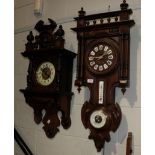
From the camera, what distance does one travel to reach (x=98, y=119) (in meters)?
1.49

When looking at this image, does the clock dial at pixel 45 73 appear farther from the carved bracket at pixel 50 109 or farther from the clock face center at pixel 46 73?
the carved bracket at pixel 50 109

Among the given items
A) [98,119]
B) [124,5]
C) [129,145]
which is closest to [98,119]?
[98,119]

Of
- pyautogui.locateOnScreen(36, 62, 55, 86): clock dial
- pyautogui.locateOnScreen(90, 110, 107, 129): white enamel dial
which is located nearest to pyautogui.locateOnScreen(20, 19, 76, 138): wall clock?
pyautogui.locateOnScreen(36, 62, 55, 86): clock dial

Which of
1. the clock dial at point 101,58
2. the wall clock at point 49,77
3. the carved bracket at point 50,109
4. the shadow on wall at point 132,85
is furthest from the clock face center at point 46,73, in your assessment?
the shadow on wall at point 132,85

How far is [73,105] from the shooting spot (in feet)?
5.49

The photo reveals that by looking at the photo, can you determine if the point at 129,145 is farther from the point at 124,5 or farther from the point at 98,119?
the point at 124,5

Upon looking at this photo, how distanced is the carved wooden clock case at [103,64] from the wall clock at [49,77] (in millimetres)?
121

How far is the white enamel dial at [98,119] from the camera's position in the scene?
1469 mm

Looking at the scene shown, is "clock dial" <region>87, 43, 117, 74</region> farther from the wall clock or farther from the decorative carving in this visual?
the decorative carving

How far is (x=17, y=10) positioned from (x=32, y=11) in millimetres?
220

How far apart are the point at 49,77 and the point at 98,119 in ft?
1.69

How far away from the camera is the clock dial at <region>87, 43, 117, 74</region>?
1.48 metres
